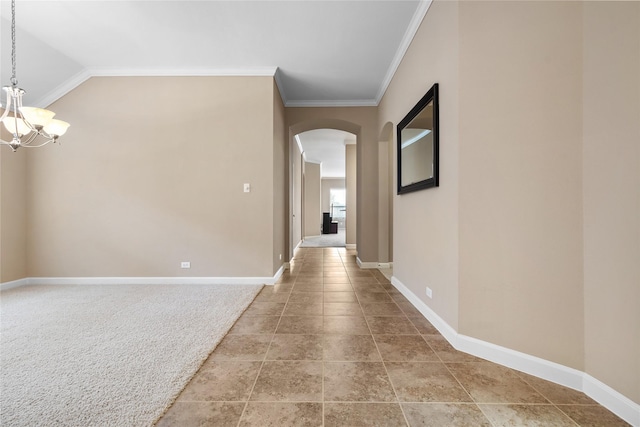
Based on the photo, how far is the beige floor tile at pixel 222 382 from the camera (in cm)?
145

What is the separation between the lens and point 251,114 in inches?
145

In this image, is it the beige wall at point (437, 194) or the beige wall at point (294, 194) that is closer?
the beige wall at point (437, 194)

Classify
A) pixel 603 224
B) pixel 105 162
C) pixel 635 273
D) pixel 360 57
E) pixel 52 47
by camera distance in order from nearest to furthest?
pixel 635 273 < pixel 603 224 < pixel 52 47 < pixel 360 57 < pixel 105 162

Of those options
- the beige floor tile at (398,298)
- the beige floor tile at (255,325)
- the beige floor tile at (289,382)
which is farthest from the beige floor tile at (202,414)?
the beige floor tile at (398,298)

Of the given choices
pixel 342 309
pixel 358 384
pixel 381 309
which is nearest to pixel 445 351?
pixel 358 384

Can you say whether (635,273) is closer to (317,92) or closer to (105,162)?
(317,92)

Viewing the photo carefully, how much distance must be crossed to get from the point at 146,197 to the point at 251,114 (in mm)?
1845

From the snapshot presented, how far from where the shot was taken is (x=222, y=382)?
1.57 meters

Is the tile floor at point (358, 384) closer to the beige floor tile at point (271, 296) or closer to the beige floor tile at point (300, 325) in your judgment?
the beige floor tile at point (300, 325)

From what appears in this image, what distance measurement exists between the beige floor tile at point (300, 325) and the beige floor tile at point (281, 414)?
843 mm

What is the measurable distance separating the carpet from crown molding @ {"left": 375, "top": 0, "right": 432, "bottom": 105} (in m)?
3.40

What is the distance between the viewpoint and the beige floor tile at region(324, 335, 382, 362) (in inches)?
72.2

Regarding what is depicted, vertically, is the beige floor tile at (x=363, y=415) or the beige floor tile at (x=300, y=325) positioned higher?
the beige floor tile at (x=363, y=415)

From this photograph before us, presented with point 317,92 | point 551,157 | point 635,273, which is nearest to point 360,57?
point 317,92
